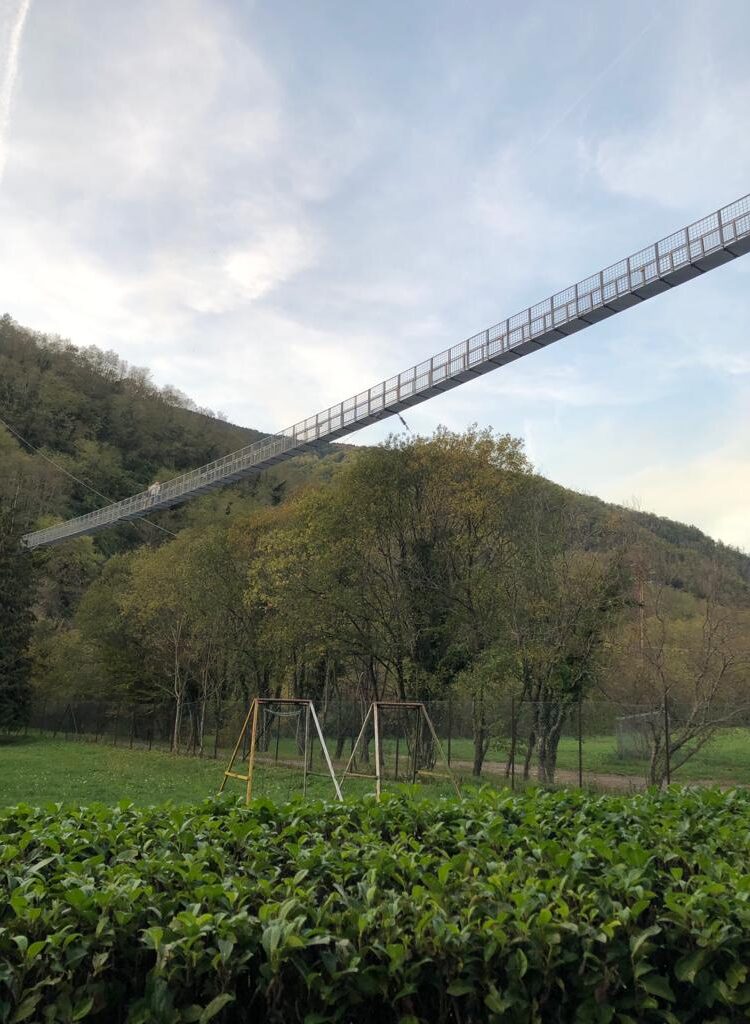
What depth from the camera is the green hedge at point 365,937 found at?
2781 millimetres

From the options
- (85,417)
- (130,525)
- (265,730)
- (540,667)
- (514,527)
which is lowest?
(265,730)

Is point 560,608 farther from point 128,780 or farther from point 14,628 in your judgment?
point 14,628

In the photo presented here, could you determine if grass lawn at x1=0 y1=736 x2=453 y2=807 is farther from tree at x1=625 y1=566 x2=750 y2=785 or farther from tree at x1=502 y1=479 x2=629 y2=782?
tree at x1=502 y1=479 x2=629 y2=782

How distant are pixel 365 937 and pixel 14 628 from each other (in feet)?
129

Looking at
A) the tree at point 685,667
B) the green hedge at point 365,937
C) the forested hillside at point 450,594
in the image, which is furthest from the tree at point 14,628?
the green hedge at point 365,937

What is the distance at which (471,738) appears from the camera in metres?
21.2

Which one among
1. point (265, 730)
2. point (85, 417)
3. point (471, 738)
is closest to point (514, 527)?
point (471, 738)

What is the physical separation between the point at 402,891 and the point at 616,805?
2569 mm

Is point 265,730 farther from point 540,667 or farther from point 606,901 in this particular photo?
point 606,901

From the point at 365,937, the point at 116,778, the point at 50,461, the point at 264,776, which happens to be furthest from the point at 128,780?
the point at 50,461

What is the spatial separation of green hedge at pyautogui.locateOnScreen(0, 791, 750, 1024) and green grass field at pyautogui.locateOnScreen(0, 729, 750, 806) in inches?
482

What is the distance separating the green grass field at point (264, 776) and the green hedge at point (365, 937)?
12241 millimetres

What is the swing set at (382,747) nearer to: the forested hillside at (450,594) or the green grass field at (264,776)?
the green grass field at (264,776)

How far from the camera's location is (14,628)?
1510 inches
